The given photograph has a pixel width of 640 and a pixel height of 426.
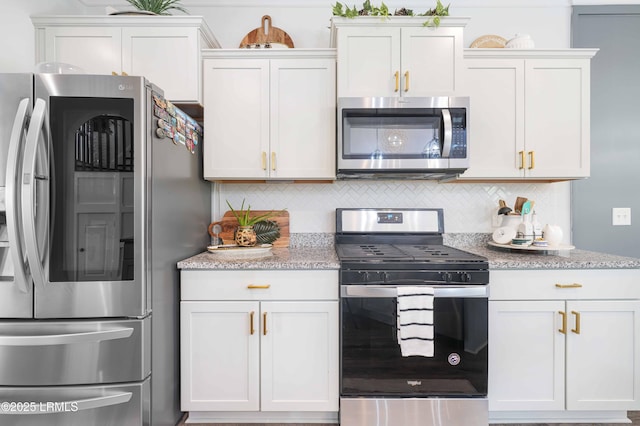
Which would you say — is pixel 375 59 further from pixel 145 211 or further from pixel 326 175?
Result: pixel 145 211

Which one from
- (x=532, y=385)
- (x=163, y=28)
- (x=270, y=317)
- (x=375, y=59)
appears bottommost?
(x=532, y=385)

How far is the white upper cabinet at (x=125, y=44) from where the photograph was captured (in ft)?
6.42

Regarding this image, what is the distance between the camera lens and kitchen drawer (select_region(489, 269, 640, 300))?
1.78 meters

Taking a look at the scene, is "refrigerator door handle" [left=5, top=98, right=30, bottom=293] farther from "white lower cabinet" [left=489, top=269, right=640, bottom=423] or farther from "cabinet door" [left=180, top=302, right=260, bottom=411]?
"white lower cabinet" [left=489, top=269, right=640, bottom=423]

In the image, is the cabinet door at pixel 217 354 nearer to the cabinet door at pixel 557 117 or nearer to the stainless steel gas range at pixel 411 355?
the stainless steel gas range at pixel 411 355

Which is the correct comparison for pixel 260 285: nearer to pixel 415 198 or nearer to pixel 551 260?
pixel 415 198

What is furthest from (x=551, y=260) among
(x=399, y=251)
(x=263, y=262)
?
(x=263, y=262)

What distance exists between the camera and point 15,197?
1312 millimetres

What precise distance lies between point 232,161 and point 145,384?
1261 millimetres

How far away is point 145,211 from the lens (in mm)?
1463

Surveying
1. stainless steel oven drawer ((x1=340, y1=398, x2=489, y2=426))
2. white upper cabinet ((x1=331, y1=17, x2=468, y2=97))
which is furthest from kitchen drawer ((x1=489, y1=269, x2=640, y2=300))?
white upper cabinet ((x1=331, y1=17, x2=468, y2=97))

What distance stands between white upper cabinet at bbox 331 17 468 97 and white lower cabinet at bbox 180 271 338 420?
1158mm

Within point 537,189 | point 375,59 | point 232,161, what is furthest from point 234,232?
point 537,189

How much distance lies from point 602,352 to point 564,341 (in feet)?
0.68
